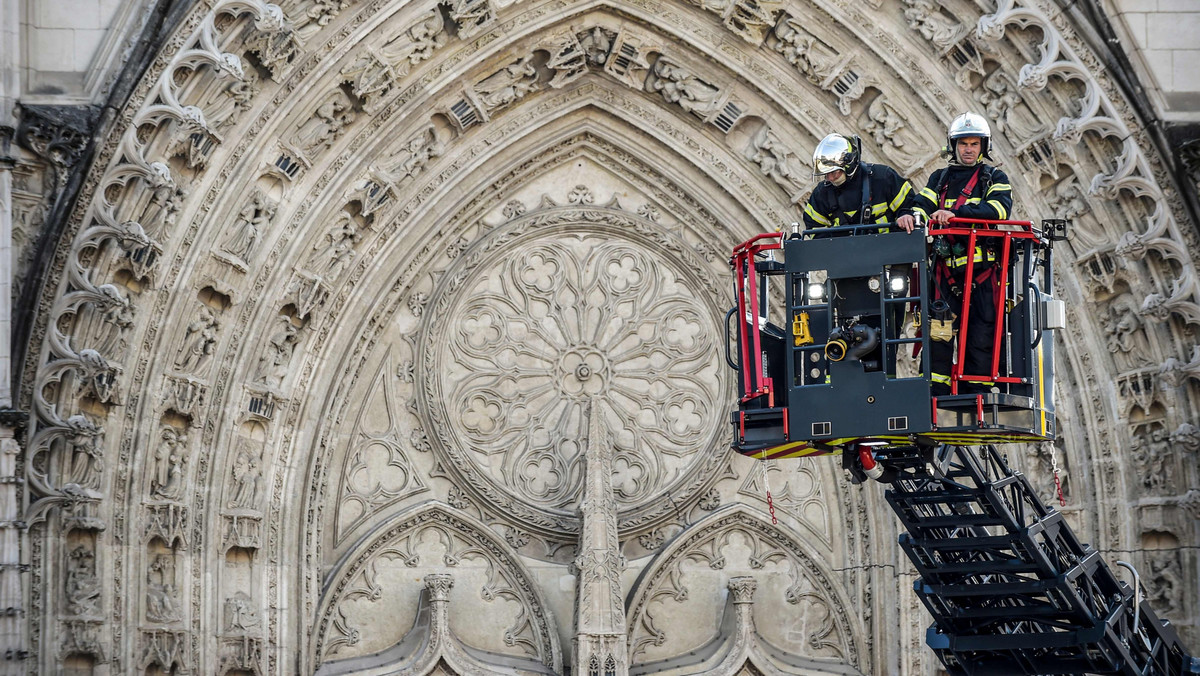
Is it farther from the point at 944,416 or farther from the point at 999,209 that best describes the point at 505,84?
the point at 944,416

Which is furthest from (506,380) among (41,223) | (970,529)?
(970,529)

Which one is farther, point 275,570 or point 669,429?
point 669,429

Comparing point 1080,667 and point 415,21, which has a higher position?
point 415,21

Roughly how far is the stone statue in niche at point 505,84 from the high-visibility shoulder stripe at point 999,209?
613 centimetres

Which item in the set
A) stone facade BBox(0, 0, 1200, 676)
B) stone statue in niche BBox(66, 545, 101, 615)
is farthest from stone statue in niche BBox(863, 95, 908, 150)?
stone statue in niche BBox(66, 545, 101, 615)

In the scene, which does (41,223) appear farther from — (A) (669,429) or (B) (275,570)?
(A) (669,429)

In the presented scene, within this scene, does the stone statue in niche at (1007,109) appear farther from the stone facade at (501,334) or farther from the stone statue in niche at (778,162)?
the stone statue in niche at (778,162)

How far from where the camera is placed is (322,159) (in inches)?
641

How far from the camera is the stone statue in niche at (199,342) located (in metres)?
15.5

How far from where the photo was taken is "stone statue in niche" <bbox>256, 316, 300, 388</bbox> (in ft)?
52.6

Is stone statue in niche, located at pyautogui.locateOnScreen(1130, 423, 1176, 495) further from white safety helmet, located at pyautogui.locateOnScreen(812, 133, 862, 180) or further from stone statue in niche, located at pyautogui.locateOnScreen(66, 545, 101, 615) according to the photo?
stone statue in niche, located at pyautogui.locateOnScreen(66, 545, 101, 615)

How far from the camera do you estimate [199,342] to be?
15.6 meters

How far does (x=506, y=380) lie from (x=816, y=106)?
3307 millimetres

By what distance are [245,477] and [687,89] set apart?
15.4ft
